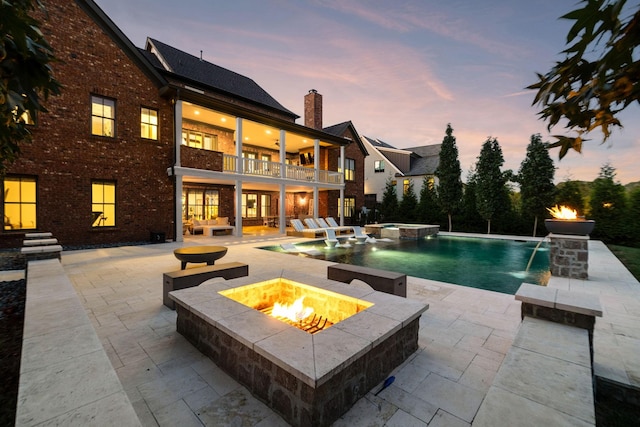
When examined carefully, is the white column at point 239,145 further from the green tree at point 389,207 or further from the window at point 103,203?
the green tree at point 389,207

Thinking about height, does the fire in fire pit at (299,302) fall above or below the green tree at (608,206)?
below

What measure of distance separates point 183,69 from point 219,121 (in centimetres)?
514

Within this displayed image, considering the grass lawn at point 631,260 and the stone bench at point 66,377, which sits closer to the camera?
the stone bench at point 66,377

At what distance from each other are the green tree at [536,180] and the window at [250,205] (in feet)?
63.3

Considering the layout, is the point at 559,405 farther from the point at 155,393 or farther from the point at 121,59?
the point at 121,59

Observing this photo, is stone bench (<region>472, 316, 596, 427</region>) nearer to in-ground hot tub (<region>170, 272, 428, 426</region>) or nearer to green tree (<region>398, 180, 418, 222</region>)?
in-ground hot tub (<region>170, 272, 428, 426</region>)

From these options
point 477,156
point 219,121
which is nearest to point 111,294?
point 219,121

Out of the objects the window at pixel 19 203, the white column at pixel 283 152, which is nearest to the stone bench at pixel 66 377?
the window at pixel 19 203

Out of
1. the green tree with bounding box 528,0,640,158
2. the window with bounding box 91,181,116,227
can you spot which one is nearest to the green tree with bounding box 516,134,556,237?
the green tree with bounding box 528,0,640,158

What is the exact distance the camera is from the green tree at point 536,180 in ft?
55.5

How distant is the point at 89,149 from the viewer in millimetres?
11422

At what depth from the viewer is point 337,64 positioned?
55.4 feet

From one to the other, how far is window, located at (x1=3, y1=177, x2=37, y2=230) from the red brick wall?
299 millimetres

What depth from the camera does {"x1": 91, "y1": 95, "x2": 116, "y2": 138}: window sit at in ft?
38.5
